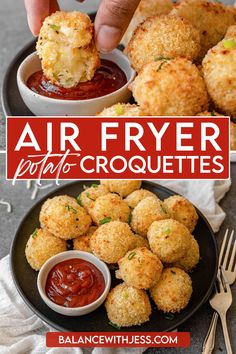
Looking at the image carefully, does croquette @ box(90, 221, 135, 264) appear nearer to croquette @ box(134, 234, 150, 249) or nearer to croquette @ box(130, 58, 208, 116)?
croquette @ box(134, 234, 150, 249)

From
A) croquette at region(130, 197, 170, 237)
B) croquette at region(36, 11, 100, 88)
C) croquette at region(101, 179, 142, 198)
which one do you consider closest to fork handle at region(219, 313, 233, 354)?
croquette at region(130, 197, 170, 237)

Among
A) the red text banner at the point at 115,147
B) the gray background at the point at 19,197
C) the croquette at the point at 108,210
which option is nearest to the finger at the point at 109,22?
the red text banner at the point at 115,147

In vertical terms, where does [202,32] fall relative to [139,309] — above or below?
above

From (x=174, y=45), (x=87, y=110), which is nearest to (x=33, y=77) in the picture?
(x=87, y=110)

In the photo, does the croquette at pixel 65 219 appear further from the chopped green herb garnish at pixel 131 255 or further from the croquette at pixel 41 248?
the chopped green herb garnish at pixel 131 255

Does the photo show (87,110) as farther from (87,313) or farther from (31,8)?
(87,313)

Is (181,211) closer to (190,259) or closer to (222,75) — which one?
(190,259)

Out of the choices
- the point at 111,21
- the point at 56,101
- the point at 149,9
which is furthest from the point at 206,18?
the point at 56,101

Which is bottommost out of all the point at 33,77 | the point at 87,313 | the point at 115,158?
the point at 87,313
